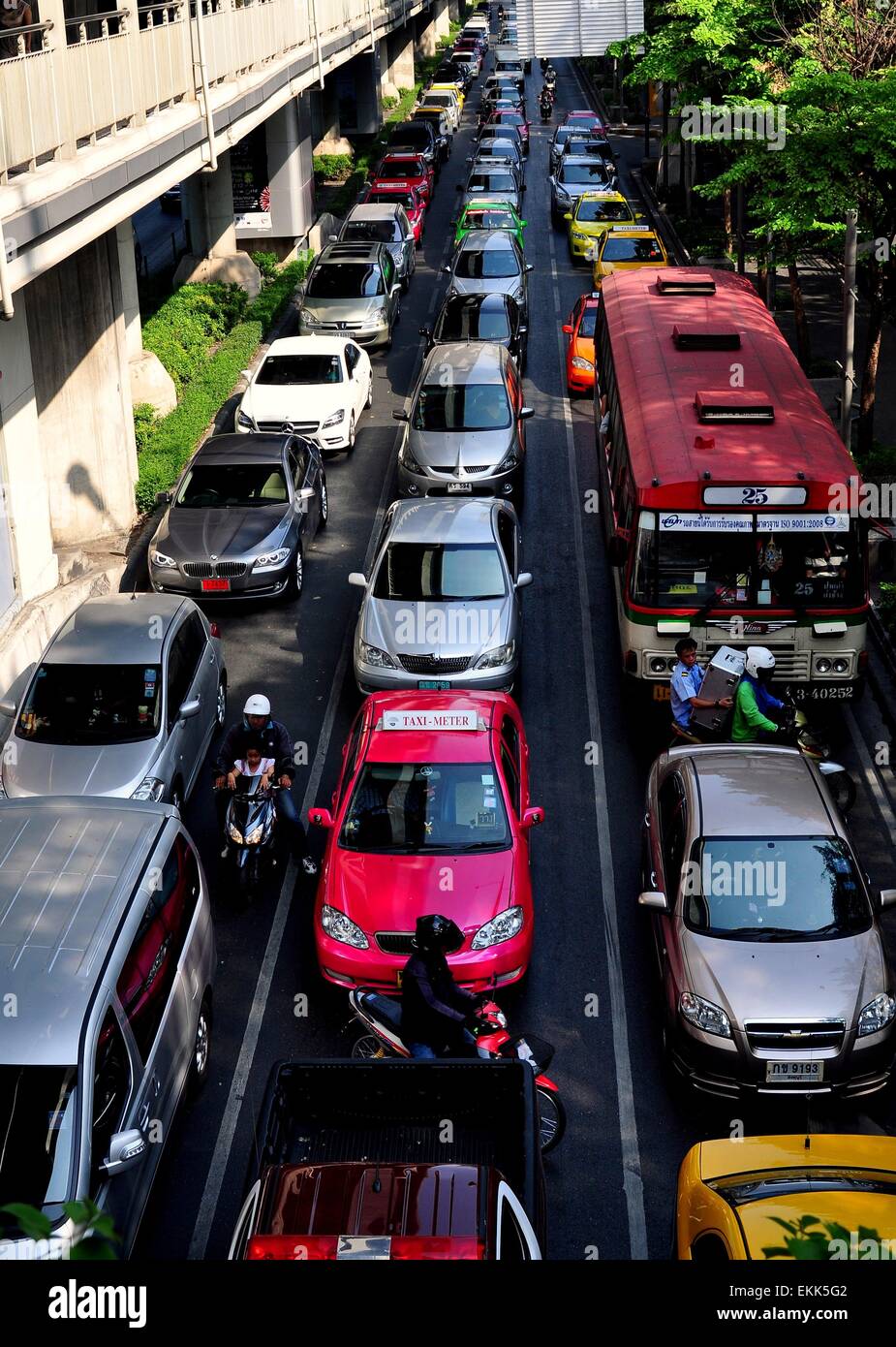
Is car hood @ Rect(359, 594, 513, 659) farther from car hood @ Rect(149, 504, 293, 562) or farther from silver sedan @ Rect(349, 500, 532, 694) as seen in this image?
car hood @ Rect(149, 504, 293, 562)

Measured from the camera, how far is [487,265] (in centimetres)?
2947

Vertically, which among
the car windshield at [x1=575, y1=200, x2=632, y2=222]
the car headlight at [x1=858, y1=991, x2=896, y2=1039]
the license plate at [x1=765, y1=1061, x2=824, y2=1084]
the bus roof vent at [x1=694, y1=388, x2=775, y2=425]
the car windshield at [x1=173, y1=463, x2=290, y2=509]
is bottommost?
the license plate at [x1=765, y1=1061, x2=824, y2=1084]

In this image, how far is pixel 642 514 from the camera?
13867mm

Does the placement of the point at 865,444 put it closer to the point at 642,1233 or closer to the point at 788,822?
the point at 788,822

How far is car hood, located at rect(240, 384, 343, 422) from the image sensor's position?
71.4ft

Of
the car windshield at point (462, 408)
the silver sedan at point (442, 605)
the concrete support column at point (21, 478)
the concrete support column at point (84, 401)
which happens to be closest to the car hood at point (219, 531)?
the concrete support column at point (21, 478)

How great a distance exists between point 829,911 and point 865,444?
12.6 metres

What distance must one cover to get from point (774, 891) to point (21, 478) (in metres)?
9.73

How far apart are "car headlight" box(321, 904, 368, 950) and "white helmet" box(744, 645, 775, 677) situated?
14.2ft

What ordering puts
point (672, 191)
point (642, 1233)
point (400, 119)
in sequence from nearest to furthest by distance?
1. point (642, 1233)
2. point (672, 191)
3. point (400, 119)

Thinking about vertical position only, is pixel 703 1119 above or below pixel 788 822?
below

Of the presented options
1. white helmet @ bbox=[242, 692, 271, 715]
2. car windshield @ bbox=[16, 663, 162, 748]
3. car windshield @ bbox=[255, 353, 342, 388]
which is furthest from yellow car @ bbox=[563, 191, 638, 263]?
white helmet @ bbox=[242, 692, 271, 715]

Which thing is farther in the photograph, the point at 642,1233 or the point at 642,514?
the point at 642,514
